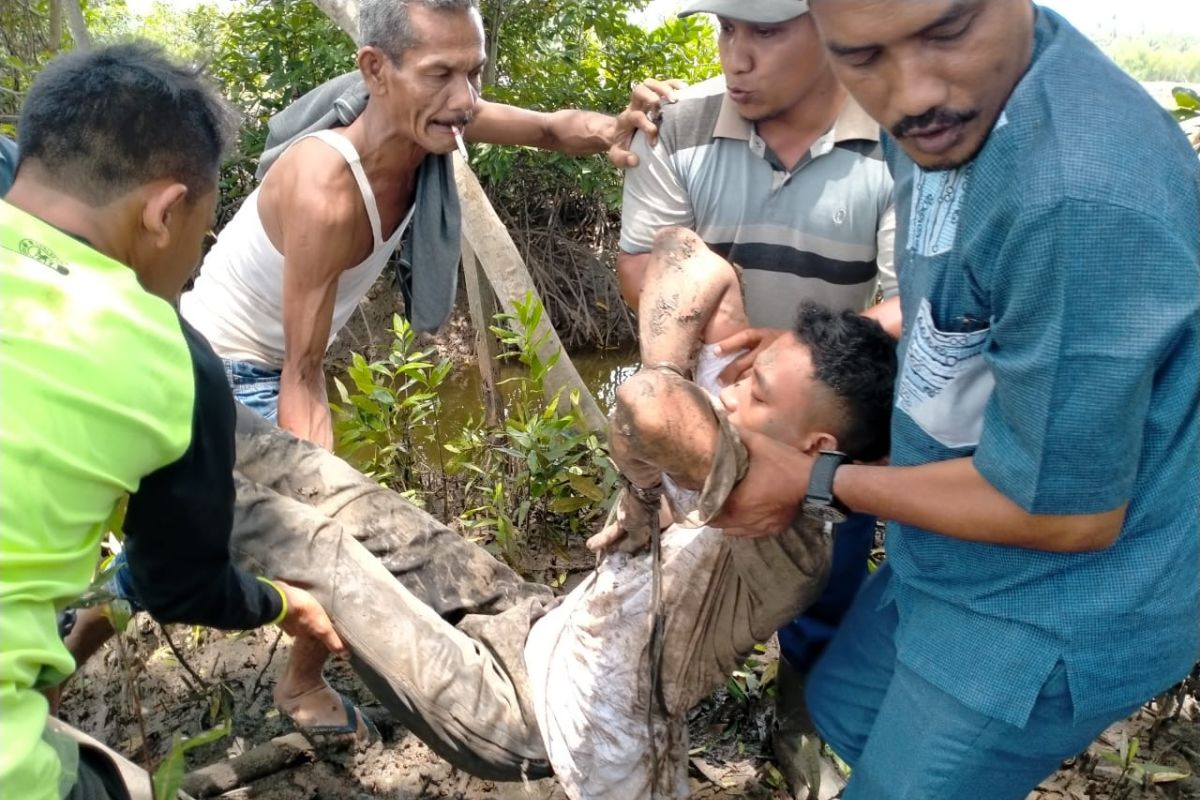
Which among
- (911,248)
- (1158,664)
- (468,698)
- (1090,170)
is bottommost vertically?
(468,698)

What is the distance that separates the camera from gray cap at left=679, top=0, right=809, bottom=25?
7.68ft

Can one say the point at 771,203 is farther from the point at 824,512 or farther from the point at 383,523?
the point at 383,523

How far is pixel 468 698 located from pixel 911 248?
1434 mm

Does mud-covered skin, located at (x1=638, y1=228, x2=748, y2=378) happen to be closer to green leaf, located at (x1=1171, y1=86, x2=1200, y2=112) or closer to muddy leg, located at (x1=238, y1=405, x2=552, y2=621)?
muddy leg, located at (x1=238, y1=405, x2=552, y2=621)

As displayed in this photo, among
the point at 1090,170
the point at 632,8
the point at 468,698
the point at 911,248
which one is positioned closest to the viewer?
the point at 1090,170

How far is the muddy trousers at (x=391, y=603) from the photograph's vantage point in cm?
229

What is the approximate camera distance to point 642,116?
2709 millimetres

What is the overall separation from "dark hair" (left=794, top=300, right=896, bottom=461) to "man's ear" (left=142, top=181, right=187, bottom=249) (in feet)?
4.00

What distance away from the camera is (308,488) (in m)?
2.60

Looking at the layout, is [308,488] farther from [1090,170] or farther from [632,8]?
[632,8]

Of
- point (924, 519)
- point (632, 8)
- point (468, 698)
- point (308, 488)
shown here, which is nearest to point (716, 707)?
point (468, 698)

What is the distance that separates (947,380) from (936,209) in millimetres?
282

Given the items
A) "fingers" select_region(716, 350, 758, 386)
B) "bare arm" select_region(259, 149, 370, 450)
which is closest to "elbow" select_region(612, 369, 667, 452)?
"fingers" select_region(716, 350, 758, 386)

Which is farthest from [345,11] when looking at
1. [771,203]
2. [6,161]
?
[771,203]
